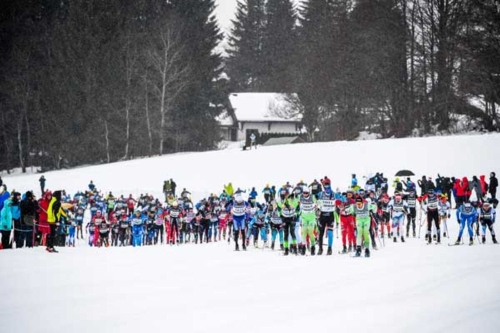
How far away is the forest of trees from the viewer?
136 ft

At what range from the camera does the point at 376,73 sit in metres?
45.9

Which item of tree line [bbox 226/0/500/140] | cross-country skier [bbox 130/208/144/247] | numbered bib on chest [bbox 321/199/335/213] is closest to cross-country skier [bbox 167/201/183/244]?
cross-country skier [bbox 130/208/144/247]

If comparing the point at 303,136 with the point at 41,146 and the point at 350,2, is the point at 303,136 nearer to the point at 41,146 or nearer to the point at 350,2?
the point at 350,2

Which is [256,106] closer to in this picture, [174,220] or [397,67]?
[397,67]

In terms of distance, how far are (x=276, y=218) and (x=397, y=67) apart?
103 feet

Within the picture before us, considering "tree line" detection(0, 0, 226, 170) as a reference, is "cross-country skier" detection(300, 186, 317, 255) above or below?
below

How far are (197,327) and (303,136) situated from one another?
52.9 m

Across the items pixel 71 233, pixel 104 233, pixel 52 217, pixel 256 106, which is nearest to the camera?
pixel 52 217

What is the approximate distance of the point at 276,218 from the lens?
1756 cm

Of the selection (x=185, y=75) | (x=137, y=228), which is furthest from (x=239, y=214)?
(x=185, y=75)

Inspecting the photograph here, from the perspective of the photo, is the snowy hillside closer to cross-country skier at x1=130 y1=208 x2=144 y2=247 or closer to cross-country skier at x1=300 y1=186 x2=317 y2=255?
cross-country skier at x1=130 y1=208 x2=144 y2=247

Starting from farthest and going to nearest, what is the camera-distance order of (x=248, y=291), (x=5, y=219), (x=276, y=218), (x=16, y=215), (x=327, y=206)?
(x=276, y=218) → (x=16, y=215) → (x=327, y=206) → (x=5, y=219) → (x=248, y=291)

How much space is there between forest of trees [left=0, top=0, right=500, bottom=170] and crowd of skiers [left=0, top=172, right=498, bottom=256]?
1694 cm

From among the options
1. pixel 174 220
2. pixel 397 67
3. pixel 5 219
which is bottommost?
pixel 174 220
